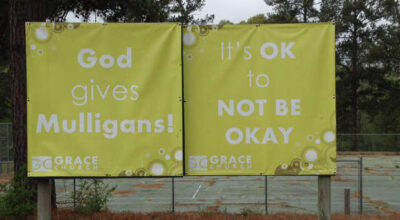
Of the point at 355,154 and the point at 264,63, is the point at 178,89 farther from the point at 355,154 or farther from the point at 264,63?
the point at 355,154

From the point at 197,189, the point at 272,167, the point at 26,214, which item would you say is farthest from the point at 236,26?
the point at 197,189

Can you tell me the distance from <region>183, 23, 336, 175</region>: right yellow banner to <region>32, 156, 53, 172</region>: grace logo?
5.53 ft

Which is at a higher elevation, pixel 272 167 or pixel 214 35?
pixel 214 35

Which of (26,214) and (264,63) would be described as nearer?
(264,63)

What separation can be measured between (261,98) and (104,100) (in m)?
1.92

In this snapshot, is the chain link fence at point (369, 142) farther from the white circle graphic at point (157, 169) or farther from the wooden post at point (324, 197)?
the white circle graphic at point (157, 169)

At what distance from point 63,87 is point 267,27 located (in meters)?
2.59

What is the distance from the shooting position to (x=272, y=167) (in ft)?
18.0

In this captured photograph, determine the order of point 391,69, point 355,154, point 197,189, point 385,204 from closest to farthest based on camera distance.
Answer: point 385,204, point 197,189, point 355,154, point 391,69

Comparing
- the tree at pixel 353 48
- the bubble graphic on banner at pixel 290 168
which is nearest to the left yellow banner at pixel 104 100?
the bubble graphic on banner at pixel 290 168

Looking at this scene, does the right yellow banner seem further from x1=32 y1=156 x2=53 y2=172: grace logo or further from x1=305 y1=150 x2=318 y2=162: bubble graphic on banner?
x1=32 y1=156 x2=53 y2=172: grace logo

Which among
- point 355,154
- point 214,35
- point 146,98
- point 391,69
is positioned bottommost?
point 355,154

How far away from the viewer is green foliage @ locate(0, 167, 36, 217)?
7137mm

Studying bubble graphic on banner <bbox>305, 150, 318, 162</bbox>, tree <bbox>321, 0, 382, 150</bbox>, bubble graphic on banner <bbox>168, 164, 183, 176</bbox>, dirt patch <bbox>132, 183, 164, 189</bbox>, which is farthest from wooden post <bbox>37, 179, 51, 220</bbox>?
tree <bbox>321, 0, 382, 150</bbox>
